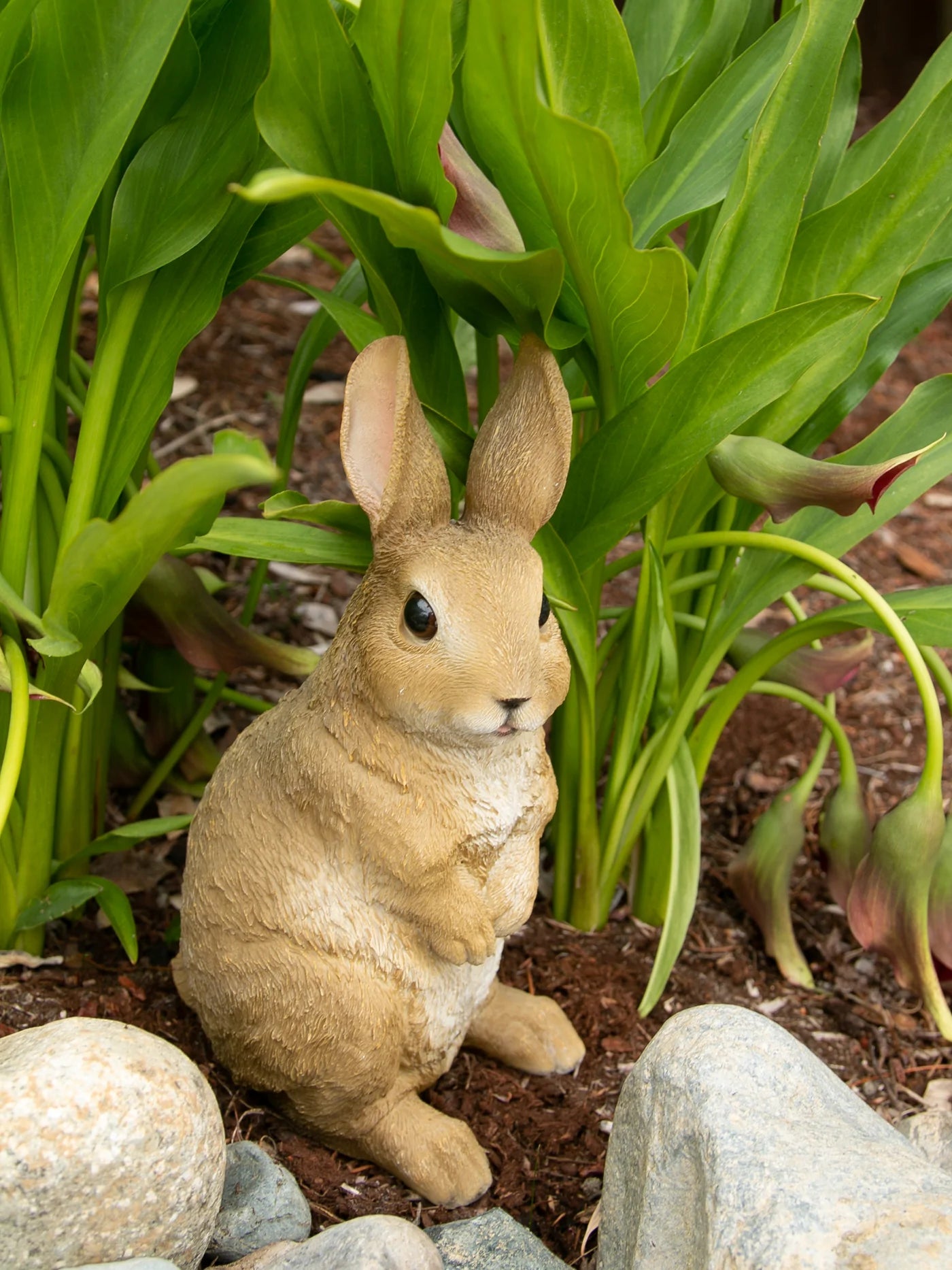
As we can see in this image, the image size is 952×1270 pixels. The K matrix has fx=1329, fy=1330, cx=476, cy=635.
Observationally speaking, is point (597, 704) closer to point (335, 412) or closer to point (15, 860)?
point (15, 860)

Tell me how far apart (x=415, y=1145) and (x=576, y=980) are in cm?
44

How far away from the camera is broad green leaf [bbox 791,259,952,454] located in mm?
1912

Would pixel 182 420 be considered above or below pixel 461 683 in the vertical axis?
below

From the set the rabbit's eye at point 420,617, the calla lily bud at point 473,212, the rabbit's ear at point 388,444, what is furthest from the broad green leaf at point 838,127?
the rabbit's eye at point 420,617

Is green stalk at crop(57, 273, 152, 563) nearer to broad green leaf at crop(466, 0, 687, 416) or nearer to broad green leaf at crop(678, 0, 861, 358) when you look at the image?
broad green leaf at crop(466, 0, 687, 416)

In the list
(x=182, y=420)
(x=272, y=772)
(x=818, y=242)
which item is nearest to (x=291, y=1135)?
(x=272, y=772)

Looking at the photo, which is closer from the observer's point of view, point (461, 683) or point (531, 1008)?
point (461, 683)

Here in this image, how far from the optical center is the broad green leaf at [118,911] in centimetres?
180

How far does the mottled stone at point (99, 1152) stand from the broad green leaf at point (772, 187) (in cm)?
110

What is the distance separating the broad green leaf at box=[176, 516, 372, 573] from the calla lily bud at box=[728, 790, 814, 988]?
84cm

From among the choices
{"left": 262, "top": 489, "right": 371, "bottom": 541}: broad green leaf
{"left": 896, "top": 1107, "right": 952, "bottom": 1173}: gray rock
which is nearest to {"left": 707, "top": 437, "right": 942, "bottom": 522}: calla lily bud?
{"left": 262, "top": 489, "right": 371, "bottom": 541}: broad green leaf

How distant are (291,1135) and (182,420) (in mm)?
1836

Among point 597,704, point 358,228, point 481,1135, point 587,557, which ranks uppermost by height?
point 358,228

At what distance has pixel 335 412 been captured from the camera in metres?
3.31
